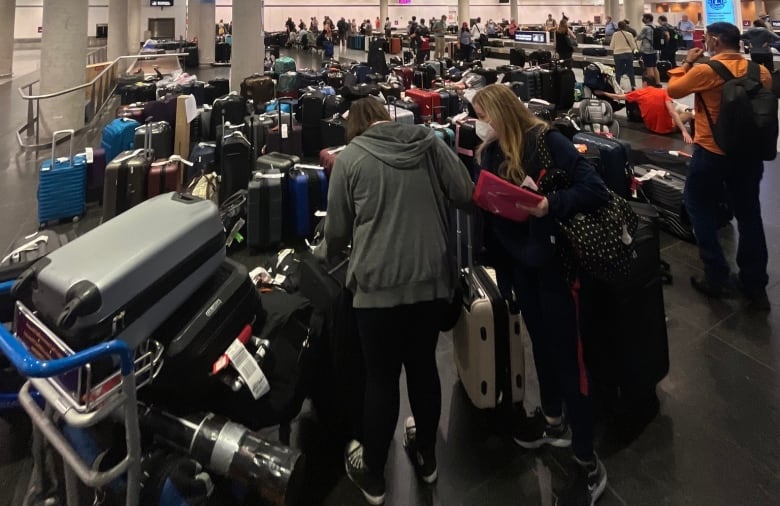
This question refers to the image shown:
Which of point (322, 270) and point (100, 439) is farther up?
point (322, 270)

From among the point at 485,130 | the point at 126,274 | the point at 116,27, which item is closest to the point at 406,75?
the point at 485,130

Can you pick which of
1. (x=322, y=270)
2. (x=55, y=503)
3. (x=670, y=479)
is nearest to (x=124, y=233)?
(x=322, y=270)

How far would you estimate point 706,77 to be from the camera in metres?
2.91

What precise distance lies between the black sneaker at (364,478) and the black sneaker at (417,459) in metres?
0.20

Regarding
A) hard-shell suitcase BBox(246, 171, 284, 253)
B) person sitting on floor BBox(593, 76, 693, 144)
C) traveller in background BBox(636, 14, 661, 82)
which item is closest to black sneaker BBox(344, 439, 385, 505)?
hard-shell suitcase BBox(246, 171, 284, 253)

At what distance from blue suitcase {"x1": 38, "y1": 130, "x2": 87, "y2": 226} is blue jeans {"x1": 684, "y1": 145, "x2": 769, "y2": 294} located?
530 centimetres

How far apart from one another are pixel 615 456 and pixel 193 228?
1.97 meters

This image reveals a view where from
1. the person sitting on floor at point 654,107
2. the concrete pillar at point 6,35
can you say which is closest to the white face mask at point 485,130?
the person sitting on floor at point 654,107

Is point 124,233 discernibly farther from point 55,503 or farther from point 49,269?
point 55,503

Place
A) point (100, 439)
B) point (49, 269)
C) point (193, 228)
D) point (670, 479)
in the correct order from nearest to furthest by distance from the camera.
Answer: point (49, 269) < point (100, 439) < point (193, 228) < point (670, 479)

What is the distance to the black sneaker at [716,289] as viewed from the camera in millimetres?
3320

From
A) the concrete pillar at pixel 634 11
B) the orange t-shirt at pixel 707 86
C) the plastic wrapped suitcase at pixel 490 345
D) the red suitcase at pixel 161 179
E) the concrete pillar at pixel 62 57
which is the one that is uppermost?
the concrete pillar at pixel 634 11

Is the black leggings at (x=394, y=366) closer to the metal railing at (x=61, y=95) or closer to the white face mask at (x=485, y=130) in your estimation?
the white face mask at (x=485, y=130)

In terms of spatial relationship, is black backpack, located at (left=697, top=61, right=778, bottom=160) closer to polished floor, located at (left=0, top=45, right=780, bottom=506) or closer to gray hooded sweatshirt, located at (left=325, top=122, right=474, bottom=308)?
polished floor, located at (left=0, top=45, right=780, bottom=506)
